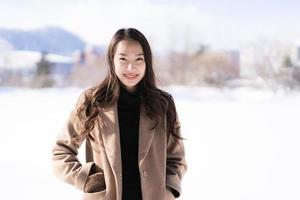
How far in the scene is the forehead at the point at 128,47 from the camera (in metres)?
0.95

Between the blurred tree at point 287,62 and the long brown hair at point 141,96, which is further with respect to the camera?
the blurred tree at point 287,62

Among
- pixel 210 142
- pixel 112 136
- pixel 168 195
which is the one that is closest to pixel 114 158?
pixel 112 136

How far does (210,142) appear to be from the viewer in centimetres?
341

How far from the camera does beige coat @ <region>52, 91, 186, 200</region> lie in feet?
3.07

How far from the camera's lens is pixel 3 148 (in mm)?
3254

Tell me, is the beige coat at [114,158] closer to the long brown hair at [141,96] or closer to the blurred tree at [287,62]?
the long brown hair at [141,96]

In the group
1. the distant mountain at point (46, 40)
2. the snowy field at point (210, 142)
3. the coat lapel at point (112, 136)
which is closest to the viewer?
the coat lapel at point (112, 136)

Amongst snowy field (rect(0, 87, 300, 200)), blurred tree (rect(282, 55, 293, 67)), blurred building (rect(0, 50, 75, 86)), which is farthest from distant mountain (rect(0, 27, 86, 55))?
blurred tree (rect(282, 55, 293, 67))

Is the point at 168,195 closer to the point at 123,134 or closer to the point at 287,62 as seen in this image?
the point at 123,134

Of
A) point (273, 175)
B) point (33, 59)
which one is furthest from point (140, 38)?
point (33, 59)

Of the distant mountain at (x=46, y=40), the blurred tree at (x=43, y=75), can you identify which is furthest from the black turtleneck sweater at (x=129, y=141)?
the distant mountain at (x=46, y=40)

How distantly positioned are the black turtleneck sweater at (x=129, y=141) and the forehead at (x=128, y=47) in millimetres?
95

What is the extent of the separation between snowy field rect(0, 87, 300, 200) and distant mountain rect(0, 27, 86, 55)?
0.59 meters

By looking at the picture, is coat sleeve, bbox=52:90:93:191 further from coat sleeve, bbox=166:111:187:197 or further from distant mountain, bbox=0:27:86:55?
distant mountain, bbox=0:27:86:55
